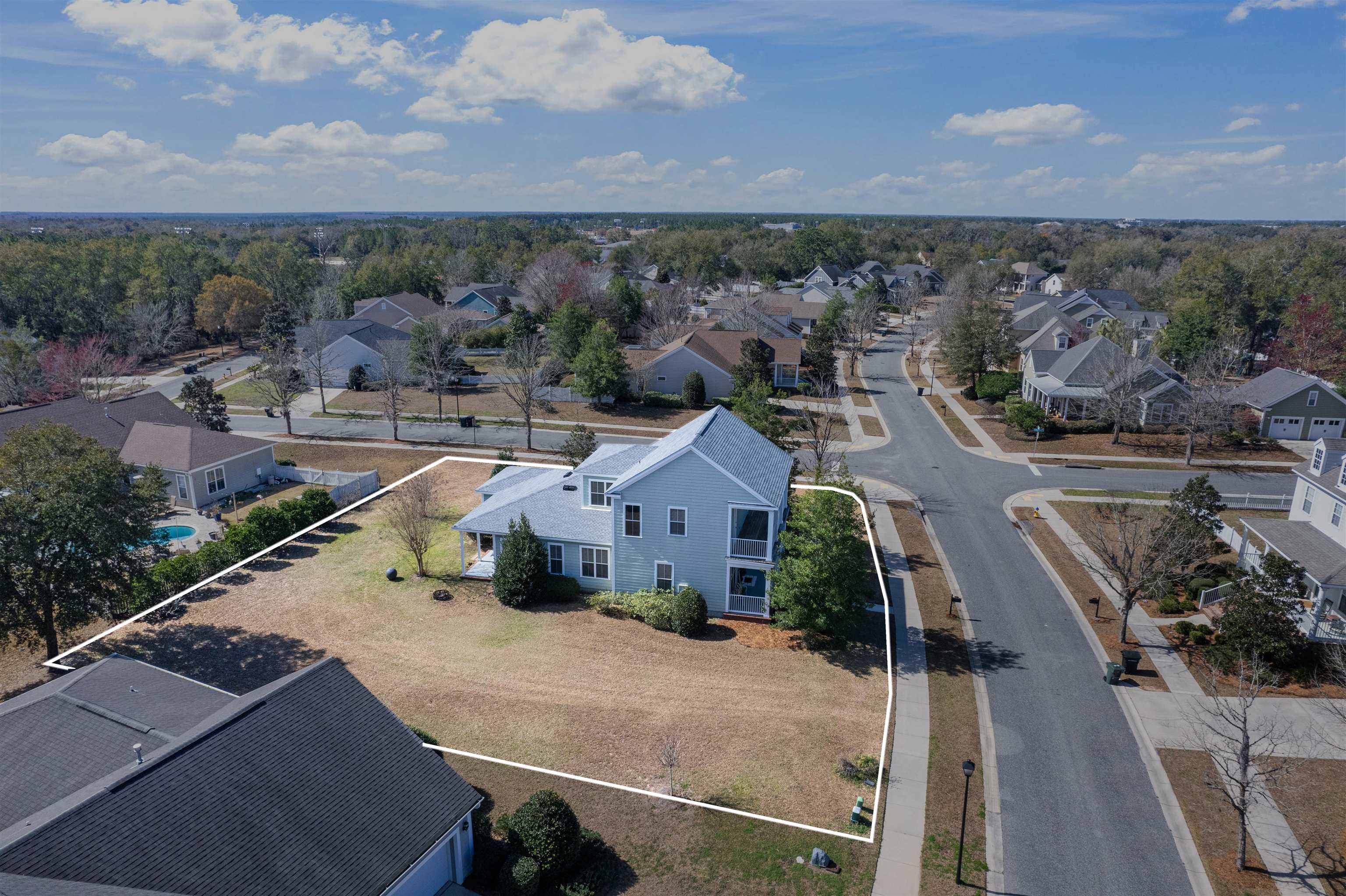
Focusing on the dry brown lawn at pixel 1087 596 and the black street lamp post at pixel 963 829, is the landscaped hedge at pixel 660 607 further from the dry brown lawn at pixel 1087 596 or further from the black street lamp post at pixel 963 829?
the dry brown lawn at pixel 1087 596

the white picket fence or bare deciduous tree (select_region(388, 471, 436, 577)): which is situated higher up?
bare deciduous tree (select_region(388, 471, 436, 577))

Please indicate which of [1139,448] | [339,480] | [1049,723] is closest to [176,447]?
[339,480]

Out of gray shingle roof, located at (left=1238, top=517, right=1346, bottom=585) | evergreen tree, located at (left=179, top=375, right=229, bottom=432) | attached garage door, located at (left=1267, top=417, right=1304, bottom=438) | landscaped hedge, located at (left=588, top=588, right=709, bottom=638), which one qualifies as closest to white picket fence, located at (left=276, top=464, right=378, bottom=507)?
evergreen tree, located at (left=179, top=375, right=229, bottom=432)

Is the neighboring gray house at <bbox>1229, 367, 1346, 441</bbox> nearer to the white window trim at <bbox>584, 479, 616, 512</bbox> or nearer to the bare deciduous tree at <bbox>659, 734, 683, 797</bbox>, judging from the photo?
the white window trim at <bbox>584, 479, 616, 512</bbox>

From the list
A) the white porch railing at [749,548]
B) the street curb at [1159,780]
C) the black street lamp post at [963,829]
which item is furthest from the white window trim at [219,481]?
the street curb at [1159,780]

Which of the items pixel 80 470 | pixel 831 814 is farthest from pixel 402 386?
pixel 831 814

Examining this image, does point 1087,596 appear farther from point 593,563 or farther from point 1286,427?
point 1286,427

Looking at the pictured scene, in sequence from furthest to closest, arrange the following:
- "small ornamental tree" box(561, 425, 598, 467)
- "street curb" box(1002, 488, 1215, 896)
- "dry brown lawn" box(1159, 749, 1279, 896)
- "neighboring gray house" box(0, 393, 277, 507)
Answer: "neighboring gray house" box(0, 393, 277, 507) → "small ornamental tree" box(561, 425, 598, 467) → "street curb" box(1002, 488, 1215, 896) → "dry brown lawn" box(1159, 749, 1279, 896)

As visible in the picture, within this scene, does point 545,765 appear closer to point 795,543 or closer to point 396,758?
point 396,758
